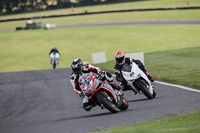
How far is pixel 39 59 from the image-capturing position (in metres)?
39.1

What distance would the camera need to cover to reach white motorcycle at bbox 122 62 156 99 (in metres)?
11.0

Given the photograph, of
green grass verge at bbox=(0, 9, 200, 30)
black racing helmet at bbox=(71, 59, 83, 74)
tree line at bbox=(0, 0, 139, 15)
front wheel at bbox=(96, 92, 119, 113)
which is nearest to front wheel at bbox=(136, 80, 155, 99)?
front wheel at bbox=(96, 92, 119, 113)

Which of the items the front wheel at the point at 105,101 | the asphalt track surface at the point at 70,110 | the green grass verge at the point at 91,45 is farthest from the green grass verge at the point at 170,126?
the green grass verge at the point at 91,45

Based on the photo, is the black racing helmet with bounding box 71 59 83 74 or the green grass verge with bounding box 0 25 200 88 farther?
the green grass verge with bounding box 0 25 200 88

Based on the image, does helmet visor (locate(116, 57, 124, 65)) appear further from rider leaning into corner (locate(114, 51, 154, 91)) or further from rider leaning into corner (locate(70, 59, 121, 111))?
rider leaning into corner (locate(70, 59, 121, 111))

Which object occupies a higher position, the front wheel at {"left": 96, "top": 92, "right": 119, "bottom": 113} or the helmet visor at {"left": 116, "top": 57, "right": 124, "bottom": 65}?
the helmet visor at {"left": 116, "top": 57, "right": 124, "bottom": 65}

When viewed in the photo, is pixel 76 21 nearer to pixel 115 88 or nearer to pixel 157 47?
pixel 157 47

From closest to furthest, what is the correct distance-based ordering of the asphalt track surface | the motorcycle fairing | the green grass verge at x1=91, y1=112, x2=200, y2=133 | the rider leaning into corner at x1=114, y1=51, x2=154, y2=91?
1. the green grass verge at x1=91, y1=112, x2=200, y2=133
2. the asphalt track surface
3. the rider leaning into corner at x1=114, y1=51, x2=154, y2=91
4. the motorcycle fairing

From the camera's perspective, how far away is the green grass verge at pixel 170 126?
6.50 m

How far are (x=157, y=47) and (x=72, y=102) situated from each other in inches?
992

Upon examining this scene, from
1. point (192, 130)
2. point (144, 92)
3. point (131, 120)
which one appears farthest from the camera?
point (144, 92)

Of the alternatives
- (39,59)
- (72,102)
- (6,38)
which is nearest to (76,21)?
(6,38)

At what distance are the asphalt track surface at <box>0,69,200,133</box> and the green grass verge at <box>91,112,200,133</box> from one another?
60cm

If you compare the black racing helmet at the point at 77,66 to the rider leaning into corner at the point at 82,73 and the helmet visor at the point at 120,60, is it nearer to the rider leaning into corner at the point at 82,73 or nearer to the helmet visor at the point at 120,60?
the rider leaning into corner at the point at 82,73
